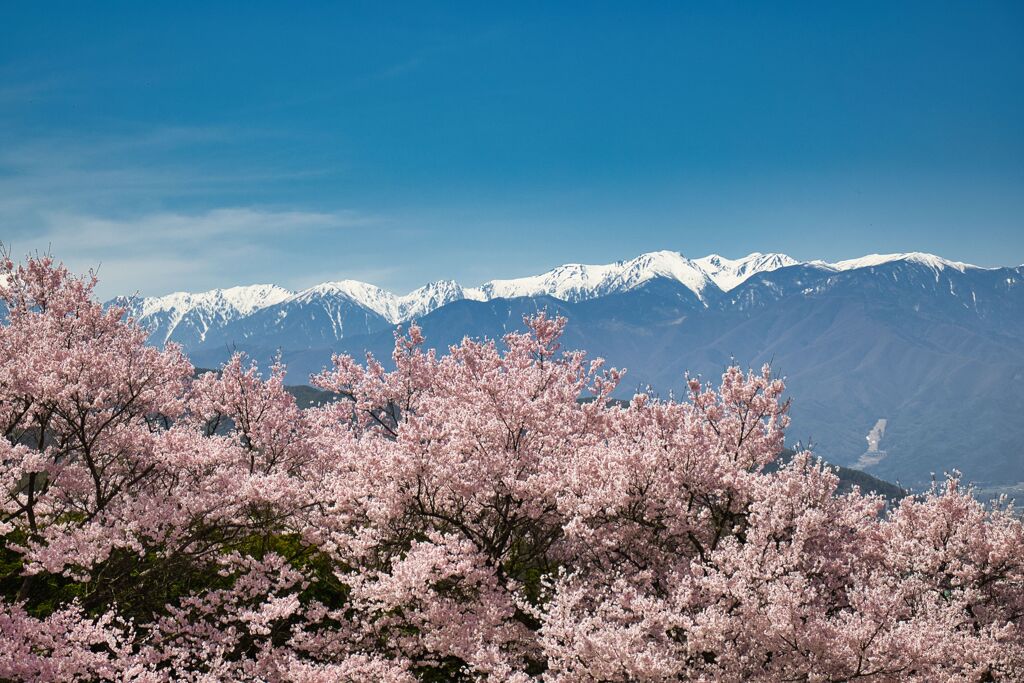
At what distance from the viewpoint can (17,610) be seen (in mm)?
15430

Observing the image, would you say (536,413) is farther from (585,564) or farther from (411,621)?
(411,621)

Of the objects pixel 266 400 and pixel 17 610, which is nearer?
pixel 17 610

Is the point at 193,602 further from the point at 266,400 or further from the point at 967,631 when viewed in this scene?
the point at 967,631

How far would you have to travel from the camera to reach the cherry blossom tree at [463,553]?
15555 mm

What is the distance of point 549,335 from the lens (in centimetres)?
3231

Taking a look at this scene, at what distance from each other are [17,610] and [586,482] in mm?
13579

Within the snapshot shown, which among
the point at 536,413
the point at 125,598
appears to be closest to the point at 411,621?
the point at 536,413

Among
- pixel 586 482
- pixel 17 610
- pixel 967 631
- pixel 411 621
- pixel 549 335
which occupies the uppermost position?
pixel 549 335

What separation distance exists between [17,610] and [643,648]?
14017mm

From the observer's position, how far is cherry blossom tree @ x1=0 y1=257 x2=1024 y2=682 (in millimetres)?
15555

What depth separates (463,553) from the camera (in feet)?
59.6

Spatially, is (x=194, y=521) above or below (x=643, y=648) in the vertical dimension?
above

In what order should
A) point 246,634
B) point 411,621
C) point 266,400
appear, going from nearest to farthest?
point 411,621 < point 246,634 < point 266,400

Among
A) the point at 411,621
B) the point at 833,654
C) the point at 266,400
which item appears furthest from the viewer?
the point at 266,400
